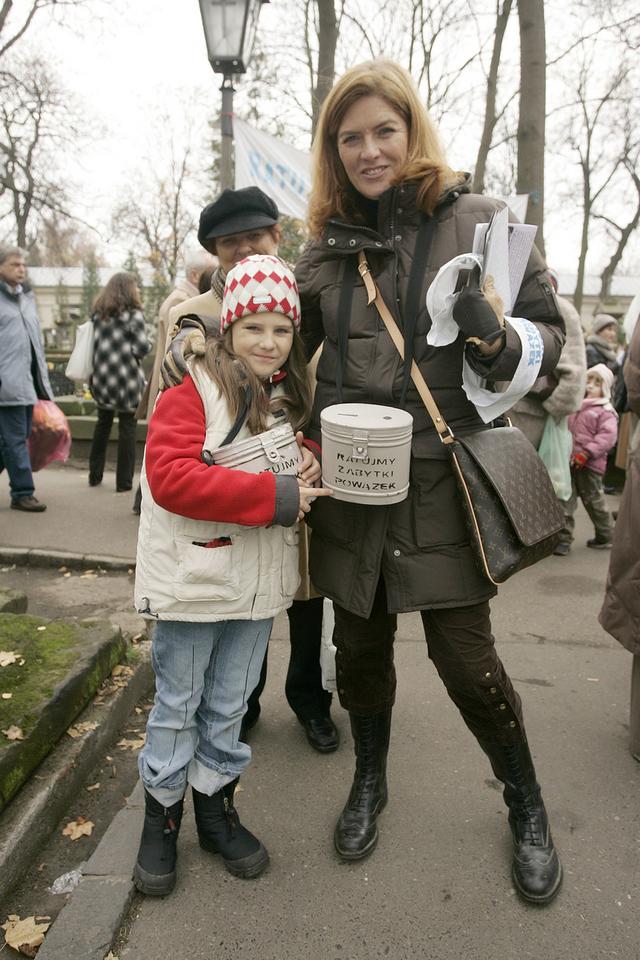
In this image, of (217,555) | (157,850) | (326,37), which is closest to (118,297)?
(217,555)

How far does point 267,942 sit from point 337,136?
216cm

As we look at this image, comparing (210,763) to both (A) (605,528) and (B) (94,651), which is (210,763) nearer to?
(B) (94,651)

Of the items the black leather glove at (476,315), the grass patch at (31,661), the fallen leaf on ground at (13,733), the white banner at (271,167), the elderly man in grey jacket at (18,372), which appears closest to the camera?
the black leather glove at (476,315)

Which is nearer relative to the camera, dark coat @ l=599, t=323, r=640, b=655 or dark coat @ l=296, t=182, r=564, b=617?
dark coat @ l=296, t=182, r=564, b=617

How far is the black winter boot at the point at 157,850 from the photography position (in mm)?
2084

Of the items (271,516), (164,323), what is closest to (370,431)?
(271,516)

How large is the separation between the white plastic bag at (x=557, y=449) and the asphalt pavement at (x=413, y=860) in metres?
1.88

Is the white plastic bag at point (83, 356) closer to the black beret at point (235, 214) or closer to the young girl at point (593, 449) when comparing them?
A: the young girl at point (593, 449)

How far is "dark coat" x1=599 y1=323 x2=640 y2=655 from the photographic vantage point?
2625 millimetres

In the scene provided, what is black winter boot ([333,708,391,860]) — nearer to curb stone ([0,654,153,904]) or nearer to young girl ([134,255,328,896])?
young girl ([134,255,328,896])

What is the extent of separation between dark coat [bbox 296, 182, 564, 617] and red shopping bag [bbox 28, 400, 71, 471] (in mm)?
4697

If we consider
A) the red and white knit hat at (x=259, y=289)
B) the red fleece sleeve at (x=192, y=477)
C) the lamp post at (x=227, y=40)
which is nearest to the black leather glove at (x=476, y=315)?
the red and white knit hat at (x=259, y=289)

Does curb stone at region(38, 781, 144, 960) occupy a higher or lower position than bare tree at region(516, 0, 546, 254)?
lower

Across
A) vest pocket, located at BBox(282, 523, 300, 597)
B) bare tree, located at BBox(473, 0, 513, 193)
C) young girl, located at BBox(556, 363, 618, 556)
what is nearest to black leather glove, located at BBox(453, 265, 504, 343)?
vest pocket, located at BBox(282, 523, 300, 597)
